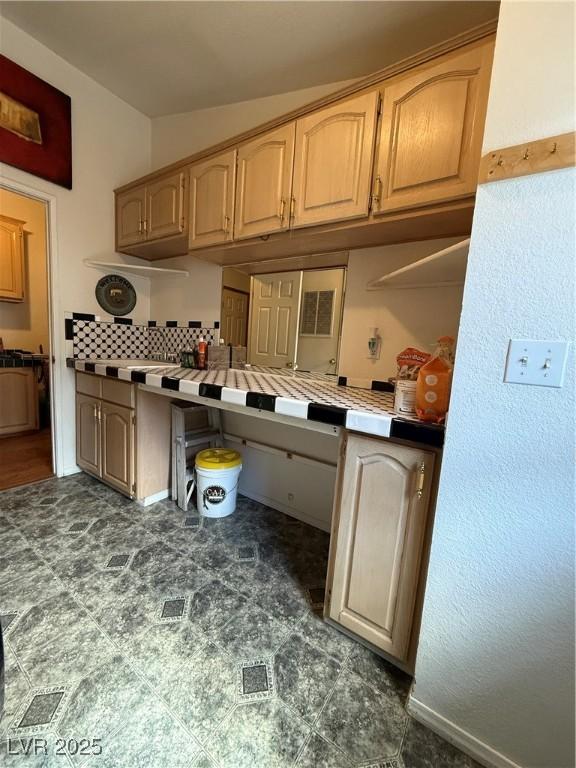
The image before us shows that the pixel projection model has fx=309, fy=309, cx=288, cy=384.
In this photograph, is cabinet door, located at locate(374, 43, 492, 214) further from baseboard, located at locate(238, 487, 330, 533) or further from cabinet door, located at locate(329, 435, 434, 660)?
baseboard, located at locate(238, 487, 330, 533)

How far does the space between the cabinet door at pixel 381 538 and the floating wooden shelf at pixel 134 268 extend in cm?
202

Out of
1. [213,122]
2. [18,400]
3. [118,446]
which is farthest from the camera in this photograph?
[18,400]

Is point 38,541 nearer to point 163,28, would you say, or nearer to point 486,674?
point 486,674

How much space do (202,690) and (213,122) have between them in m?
3.05

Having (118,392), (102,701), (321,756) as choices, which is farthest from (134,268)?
(321,756)

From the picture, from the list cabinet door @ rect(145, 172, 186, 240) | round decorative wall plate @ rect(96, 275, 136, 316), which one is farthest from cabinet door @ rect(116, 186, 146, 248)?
round decorative wall plate @ rect(96, 275, 136, 316)

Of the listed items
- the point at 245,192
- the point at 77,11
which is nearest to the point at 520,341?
the point at 245,192

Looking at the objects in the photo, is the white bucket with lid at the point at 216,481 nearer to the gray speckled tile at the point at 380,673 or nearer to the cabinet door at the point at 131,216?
the gray speckled tile at the point at 380,673

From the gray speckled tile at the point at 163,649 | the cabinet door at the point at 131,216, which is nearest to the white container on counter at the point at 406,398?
the gray speckled tile at the point at 163,649

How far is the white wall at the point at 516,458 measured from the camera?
68 centimetres

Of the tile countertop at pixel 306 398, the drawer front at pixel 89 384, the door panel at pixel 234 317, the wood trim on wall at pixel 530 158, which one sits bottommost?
the drawer front at pixel 89 384

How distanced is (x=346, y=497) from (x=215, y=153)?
1.96 meters

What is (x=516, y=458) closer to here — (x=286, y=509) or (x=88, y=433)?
(x=286, y=509)

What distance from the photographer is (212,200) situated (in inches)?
70.6
